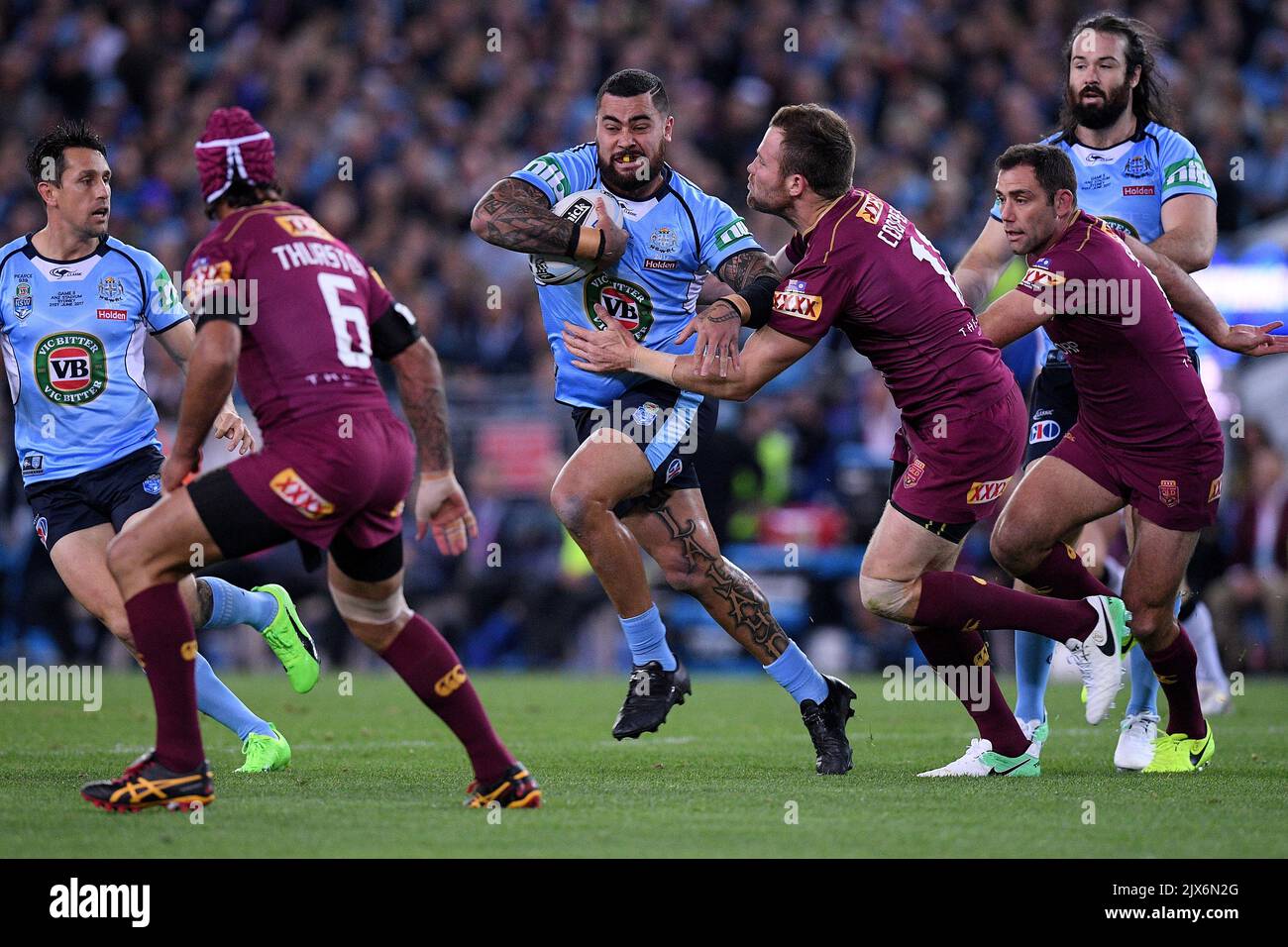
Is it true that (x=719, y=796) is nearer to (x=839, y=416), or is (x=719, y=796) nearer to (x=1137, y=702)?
(x=1137, y=702)

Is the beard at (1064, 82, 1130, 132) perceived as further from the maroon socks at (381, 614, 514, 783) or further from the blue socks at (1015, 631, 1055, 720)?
the maroon socks at (381, 614, 514, 783)

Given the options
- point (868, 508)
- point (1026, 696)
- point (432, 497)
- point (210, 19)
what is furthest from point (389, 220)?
point (432, 497)

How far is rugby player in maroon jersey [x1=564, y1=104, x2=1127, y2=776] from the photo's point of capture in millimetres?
6855

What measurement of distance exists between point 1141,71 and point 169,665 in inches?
221

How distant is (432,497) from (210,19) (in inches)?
655

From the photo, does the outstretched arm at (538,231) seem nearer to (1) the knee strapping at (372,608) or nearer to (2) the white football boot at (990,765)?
(1) the knee strapping at (372,608)

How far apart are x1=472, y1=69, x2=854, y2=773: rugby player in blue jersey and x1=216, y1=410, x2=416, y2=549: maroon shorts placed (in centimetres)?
191

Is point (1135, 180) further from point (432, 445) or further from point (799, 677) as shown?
point (432, 445)

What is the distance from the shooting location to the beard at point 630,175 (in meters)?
7.91

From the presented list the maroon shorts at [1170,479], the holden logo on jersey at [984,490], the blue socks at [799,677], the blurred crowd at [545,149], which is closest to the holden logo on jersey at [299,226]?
the holden logo on jersey at [984,490]

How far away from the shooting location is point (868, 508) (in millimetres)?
14703

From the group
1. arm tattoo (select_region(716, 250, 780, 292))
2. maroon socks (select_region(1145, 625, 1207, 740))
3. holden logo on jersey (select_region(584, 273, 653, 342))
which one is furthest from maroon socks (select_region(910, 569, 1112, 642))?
holden logo on jersey (select_region(584, 273, 653, 342))

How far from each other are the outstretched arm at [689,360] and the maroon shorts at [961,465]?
71 centimetres
